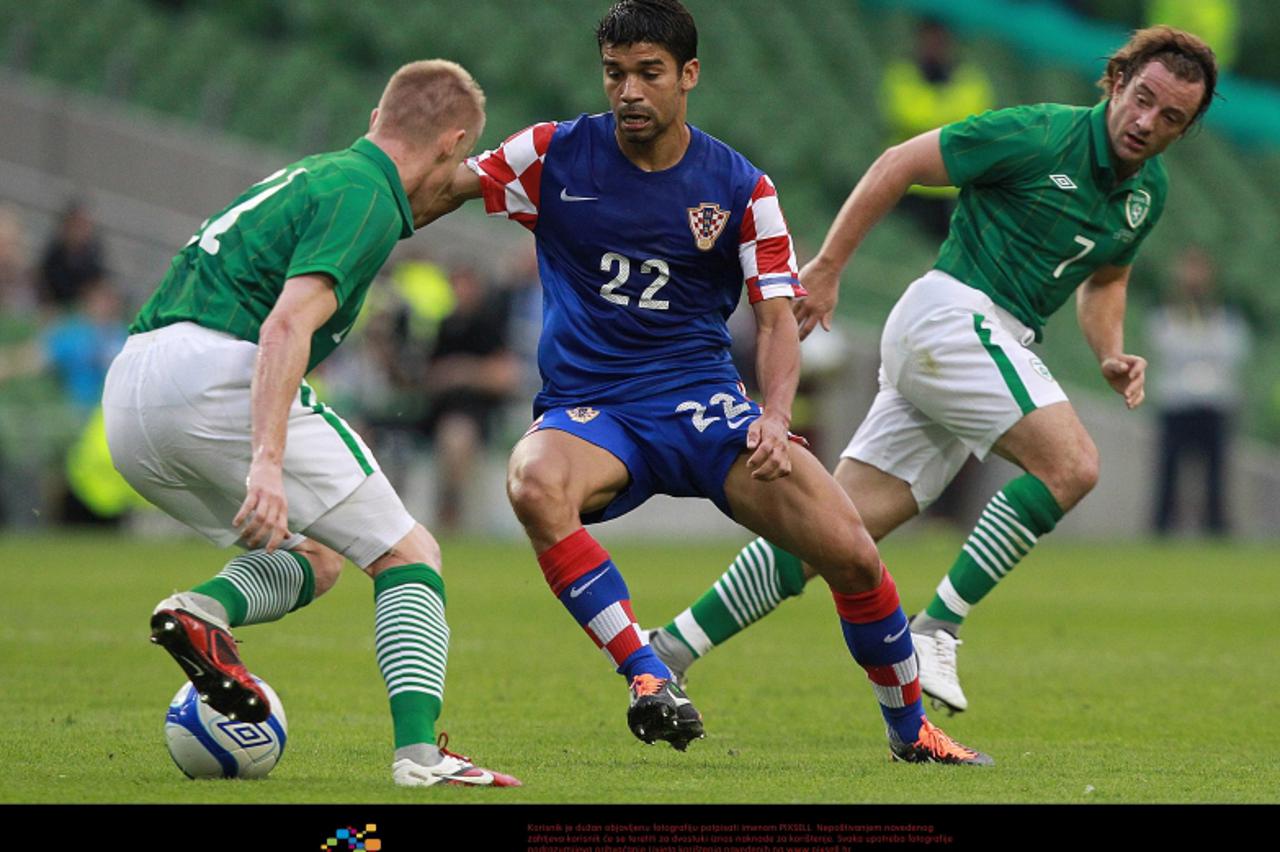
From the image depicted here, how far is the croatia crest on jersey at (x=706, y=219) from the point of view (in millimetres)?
6215

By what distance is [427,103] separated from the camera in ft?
18.8

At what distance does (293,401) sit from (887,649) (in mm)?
1982

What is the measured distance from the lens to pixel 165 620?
525cm

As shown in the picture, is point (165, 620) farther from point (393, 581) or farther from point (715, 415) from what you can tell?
point (715, 415)

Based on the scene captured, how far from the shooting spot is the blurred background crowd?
17.7 m

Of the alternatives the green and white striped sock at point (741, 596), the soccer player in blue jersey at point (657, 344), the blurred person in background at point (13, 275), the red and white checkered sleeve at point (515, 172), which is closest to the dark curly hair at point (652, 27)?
the soccer player in blue jersey at point (657, 344)

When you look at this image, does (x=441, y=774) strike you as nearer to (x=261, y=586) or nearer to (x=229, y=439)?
(x=261, y=586)

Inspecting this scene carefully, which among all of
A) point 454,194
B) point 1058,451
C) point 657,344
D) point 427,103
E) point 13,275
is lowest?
point 13,275

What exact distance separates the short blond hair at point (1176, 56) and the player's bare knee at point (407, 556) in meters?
3.22

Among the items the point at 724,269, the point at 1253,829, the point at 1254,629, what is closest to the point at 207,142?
the point at 1254,629

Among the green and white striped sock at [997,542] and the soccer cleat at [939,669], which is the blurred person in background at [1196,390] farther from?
the soccer cleat at [939,669]

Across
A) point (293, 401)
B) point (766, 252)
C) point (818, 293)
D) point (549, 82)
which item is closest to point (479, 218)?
point (549, 82)

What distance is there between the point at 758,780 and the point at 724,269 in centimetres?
158

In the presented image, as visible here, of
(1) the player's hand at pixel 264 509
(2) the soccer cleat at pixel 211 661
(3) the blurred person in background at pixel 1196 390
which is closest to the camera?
(1) the player's hand at pixel 264 509
